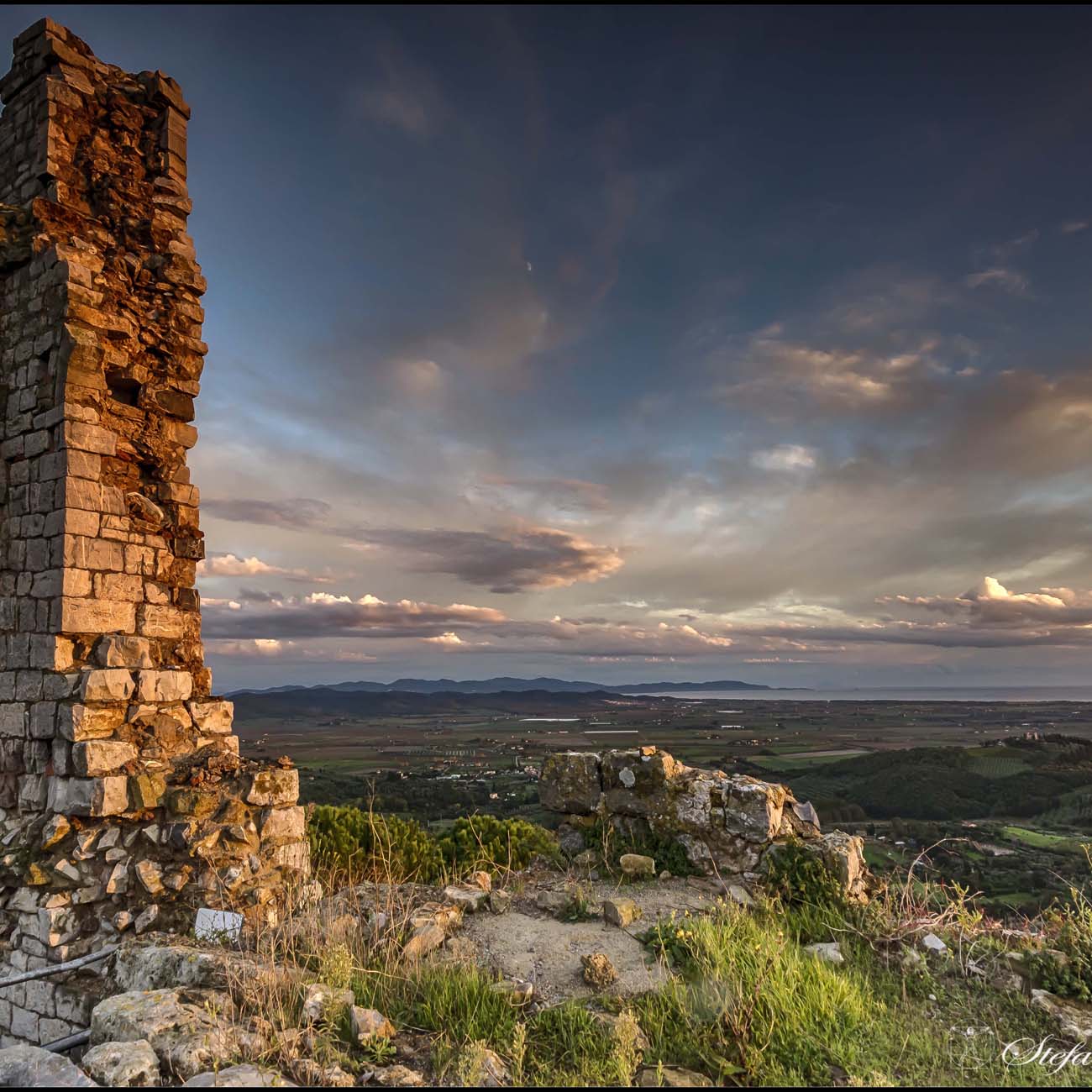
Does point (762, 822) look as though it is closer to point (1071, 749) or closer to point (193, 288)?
point (193, 288)

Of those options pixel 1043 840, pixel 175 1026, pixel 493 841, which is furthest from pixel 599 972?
pixel 1043 840

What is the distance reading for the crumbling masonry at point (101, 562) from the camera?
6.58 m

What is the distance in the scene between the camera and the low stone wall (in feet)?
24.4

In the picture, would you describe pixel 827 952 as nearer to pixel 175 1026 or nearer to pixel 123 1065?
pixel 175 1026

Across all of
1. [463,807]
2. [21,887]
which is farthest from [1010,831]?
[21,887]

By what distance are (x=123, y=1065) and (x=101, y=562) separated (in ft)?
16.6

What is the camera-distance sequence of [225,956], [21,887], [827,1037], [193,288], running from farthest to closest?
1. [193,288]
2. [21,887]
3. [225,956]
4. [827,1037]

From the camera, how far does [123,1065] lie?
3.65 metres

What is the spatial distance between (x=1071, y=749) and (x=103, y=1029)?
6842 centimetres

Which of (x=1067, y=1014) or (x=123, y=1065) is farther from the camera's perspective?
(x=1067, y=1014)

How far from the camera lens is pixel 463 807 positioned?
2328 centimetres

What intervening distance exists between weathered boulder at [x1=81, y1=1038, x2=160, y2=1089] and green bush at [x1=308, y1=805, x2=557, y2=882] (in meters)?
5.29

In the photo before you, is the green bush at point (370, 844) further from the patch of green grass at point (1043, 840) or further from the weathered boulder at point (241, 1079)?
the patch of green grass at point (1043, 840)

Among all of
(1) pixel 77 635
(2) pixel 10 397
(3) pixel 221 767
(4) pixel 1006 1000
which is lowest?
(4) pixel 1006 1000
